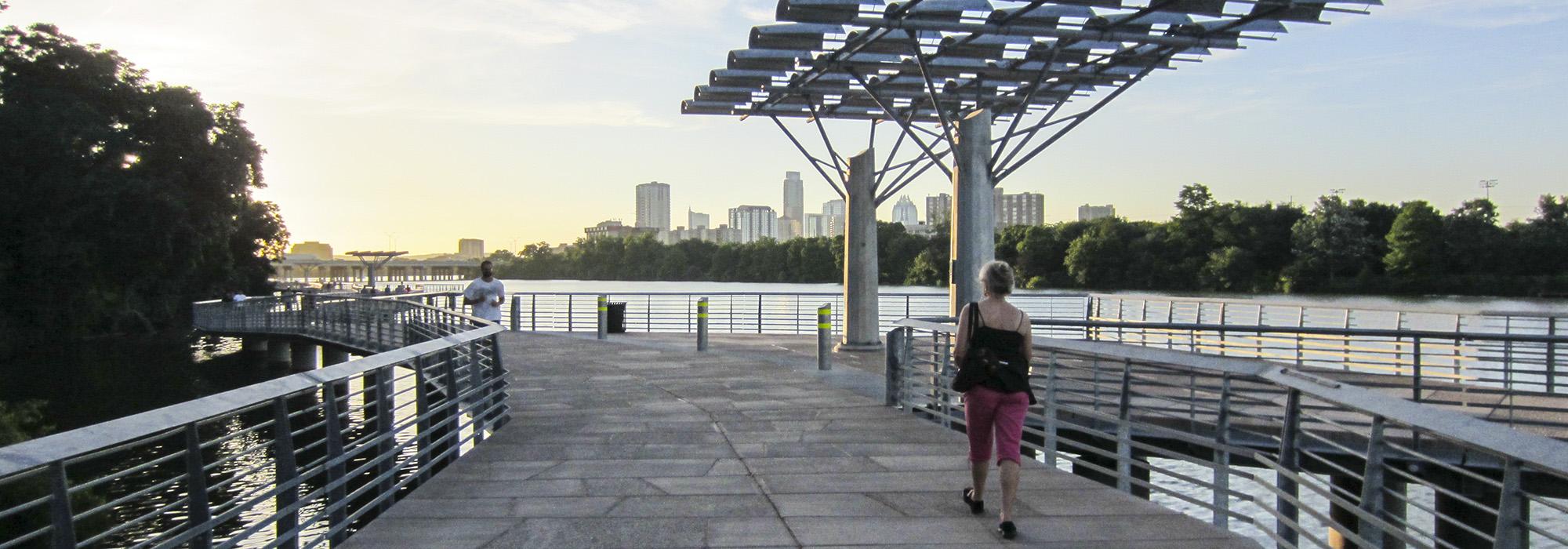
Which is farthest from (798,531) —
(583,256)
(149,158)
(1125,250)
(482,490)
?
(583,256)

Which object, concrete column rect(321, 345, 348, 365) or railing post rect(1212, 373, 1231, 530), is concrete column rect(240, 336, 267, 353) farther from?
railing post rect(1212, 373, 1231, 530)

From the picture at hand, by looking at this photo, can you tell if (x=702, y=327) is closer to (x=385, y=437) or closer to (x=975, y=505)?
(x=385, y=437)

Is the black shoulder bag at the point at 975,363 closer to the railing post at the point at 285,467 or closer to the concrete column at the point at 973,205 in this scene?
the railing post at the point at 285,467

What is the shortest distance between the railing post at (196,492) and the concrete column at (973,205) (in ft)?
40.9

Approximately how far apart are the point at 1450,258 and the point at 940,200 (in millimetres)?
24336

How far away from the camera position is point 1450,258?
2474 inches

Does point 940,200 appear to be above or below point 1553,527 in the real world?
above

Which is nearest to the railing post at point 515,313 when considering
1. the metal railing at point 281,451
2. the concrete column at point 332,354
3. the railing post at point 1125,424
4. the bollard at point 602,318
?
the bollard at point 602,318

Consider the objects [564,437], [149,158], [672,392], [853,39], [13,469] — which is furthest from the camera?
[149,158]

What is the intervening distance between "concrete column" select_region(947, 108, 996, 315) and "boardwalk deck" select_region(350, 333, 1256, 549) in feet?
11.9

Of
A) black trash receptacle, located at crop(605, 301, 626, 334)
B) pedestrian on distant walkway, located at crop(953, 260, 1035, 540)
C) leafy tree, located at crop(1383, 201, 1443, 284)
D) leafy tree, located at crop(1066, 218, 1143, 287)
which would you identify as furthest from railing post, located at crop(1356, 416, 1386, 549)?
leafy tree, located at crop(1383, 201, 1443, 284)

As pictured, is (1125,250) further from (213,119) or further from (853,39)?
(853,39)

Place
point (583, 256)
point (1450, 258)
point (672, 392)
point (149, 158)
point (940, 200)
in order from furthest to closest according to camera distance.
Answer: point (583, 256) < point (940, 200) < point (1450, 258) < point (149, 158) < point (672, 392)

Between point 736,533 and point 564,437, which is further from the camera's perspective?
point 564,437
